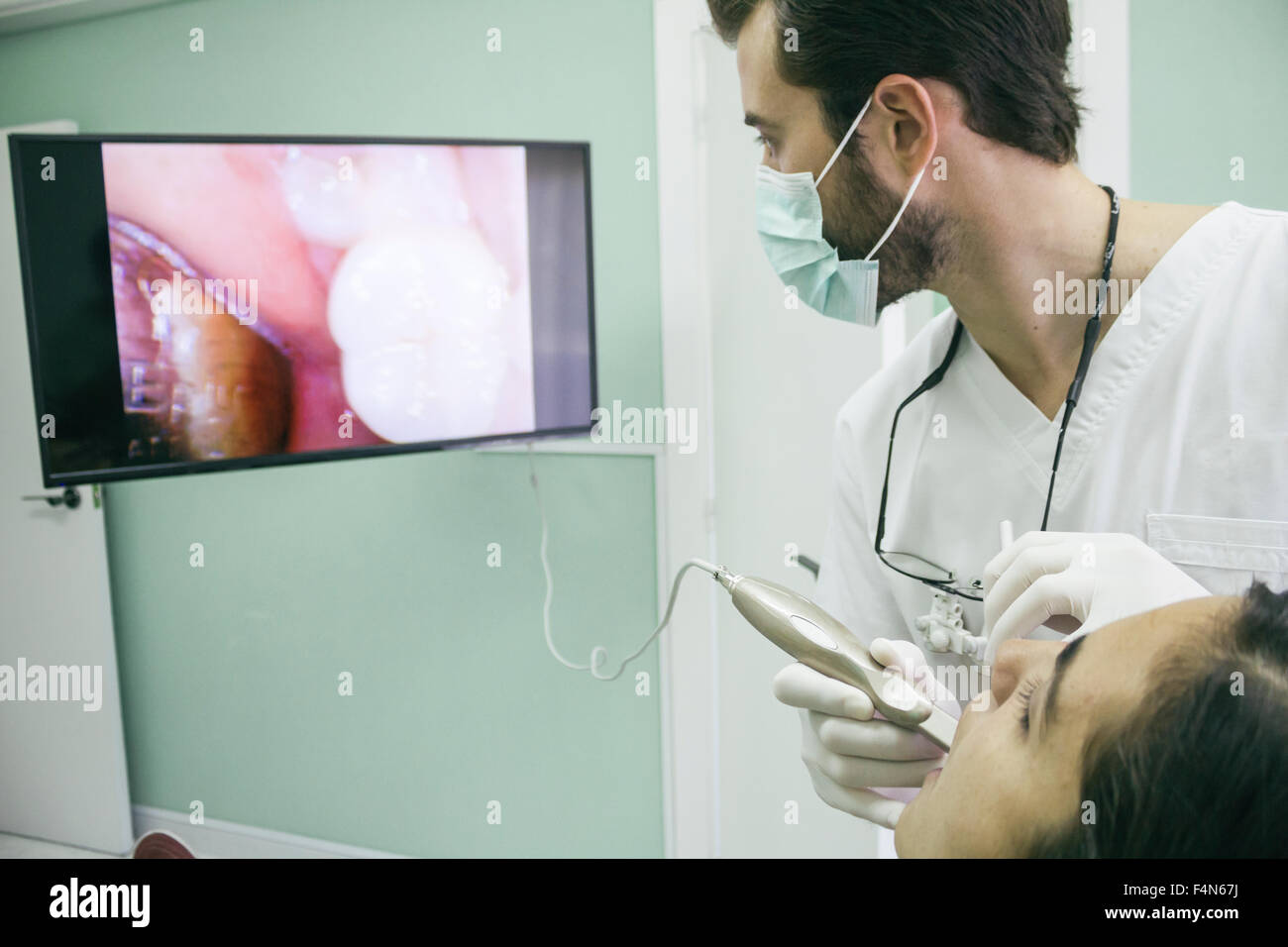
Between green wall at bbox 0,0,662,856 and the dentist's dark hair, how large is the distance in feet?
3.05

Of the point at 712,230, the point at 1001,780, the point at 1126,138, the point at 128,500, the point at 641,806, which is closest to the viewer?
the point at 1001,780

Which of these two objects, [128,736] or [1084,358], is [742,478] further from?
[128,736]

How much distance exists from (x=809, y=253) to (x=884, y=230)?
101mm

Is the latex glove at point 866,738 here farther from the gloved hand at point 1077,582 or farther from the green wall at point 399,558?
the green wall at point 399,558

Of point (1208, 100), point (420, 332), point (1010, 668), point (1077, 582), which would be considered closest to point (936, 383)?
point (1077, 582)

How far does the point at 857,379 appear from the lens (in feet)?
5.23

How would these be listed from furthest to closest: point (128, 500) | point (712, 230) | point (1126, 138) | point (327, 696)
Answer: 1. point (128, 500)
2. point (327, 696)
3. point (712, 230)
4. point (1126, 138)

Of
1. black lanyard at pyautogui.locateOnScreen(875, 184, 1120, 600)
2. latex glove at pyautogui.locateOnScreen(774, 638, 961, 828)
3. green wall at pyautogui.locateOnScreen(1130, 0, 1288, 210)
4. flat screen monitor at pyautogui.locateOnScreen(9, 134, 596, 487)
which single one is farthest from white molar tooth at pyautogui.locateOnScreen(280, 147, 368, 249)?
green wall at pyautogui.locateOnScreen(1130, 0, 1288, 210)

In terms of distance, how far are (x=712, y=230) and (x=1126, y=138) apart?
76 centimetres

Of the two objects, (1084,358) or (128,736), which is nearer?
(1084,358)

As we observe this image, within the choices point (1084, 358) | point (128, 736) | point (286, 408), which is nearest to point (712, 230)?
point (286, 408)

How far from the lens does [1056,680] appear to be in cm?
44

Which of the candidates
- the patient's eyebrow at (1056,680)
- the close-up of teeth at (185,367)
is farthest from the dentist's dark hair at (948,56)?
the close-up of teeth at (185,367)

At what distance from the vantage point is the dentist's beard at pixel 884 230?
38.8 inches
